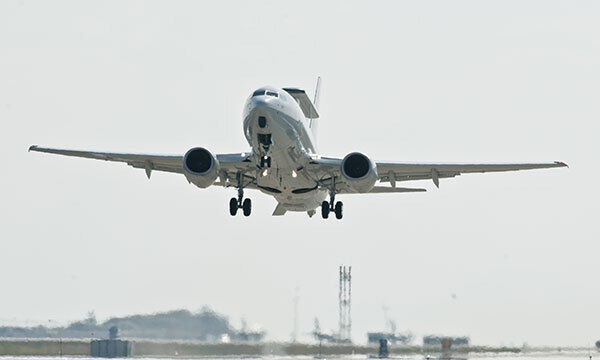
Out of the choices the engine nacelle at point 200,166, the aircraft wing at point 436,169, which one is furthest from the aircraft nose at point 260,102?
the aircraft wing at point 436,169

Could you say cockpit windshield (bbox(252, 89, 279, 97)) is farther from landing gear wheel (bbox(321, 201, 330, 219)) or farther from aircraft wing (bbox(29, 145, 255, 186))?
landing gear wheel (bbox(321, 201, 330, 219))

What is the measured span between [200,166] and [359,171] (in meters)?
6.54

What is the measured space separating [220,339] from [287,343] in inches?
193

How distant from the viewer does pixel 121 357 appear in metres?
52.7

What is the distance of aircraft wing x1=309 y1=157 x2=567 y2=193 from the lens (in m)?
49.5

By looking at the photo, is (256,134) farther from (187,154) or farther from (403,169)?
(403,169)

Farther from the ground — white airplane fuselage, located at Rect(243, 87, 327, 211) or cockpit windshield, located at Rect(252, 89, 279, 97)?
cockpit windshield, located at Rect(252, 89, 279, 97)

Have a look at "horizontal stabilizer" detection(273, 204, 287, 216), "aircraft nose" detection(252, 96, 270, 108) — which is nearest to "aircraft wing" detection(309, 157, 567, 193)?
"horizontal stabilizer" detection(273, 204, 287, 216)

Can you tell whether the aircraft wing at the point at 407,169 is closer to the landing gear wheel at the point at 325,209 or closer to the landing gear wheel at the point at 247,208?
the landing gear wheel at the point at 325,209

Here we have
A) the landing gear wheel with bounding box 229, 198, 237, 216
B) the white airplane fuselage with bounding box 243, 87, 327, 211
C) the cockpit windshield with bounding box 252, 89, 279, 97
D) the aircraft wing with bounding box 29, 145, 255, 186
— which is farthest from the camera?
the landing gear wheel with bounding box 229, 198, 237, 216

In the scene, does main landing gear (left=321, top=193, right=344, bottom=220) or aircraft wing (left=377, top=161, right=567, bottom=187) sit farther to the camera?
main landing gear (left=321, top=193, right=344, bottom=220)

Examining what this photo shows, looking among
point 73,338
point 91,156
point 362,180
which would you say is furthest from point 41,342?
point 362,180

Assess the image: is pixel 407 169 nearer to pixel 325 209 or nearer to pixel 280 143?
pixel 325 209

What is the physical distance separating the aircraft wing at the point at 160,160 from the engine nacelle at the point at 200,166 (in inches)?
52.0
